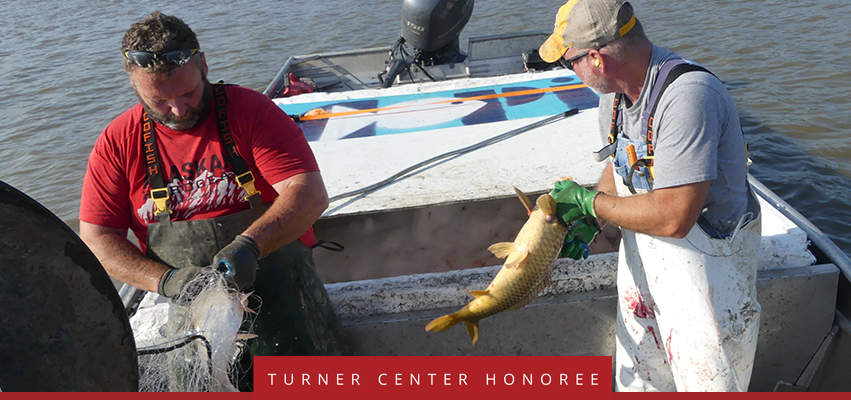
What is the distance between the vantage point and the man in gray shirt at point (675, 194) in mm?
2291

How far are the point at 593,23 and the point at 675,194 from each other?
81 cm

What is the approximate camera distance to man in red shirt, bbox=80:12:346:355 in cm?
285

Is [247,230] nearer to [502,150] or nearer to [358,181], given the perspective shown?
[358,181]

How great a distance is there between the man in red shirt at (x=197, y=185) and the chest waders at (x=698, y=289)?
1.64 m

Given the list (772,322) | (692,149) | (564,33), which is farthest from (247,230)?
(772,322)

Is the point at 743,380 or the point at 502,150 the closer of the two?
the point at 743,380

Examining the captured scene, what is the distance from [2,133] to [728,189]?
1293cm

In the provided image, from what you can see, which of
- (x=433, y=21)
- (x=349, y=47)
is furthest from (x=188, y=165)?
(x=349, y=47)

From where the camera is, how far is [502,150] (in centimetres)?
497

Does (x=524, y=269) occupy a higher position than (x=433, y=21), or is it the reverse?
(x=524, y=269)

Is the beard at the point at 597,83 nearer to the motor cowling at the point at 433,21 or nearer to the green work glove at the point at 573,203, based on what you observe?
the green work glove at the point at 573,203

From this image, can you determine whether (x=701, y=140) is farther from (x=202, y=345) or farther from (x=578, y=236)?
(x=202, y=345)

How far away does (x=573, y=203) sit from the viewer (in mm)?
2779

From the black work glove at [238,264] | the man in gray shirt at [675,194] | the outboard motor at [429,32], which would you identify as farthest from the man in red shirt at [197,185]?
the outboard motor at [429,32]
